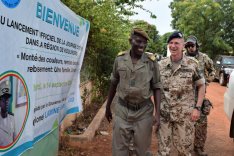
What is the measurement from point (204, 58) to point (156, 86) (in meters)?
1.76

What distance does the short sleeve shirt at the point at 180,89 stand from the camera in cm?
285

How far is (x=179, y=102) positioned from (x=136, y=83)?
29.4 inches

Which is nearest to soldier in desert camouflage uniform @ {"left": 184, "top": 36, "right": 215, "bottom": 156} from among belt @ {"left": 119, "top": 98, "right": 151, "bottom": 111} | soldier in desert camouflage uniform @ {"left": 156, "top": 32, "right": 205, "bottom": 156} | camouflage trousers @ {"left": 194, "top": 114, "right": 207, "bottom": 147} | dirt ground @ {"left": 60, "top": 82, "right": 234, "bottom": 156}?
camouflage trousers @ {"left": 194, "top": 114, "right": 207, "bottom": 147}

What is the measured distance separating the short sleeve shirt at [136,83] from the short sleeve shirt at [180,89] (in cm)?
37

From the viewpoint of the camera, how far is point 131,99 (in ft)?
8.24

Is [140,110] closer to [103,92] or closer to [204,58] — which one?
[204,58]

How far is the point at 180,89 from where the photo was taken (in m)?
2.85

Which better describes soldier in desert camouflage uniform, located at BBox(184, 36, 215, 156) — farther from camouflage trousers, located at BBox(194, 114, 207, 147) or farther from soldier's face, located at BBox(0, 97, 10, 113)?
soldier's face, located at BBox(0, 97, 10, 113)

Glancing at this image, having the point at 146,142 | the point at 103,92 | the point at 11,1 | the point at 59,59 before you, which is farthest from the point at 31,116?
the point at 103,92

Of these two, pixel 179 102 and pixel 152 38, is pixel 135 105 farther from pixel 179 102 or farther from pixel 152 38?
pixel 152 38

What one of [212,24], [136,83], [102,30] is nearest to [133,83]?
[136,83]

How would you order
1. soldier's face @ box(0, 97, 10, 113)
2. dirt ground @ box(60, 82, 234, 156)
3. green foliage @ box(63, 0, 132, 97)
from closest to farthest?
soldier's face @ box(0, 97, 10, 113) → dirt ground @ box(60, 82, 234, 156) → green foliage @ box(63, 0, 132, 97)

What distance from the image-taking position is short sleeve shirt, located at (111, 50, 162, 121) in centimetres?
247

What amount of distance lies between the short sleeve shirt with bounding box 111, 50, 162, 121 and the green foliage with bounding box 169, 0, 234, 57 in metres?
17.5
